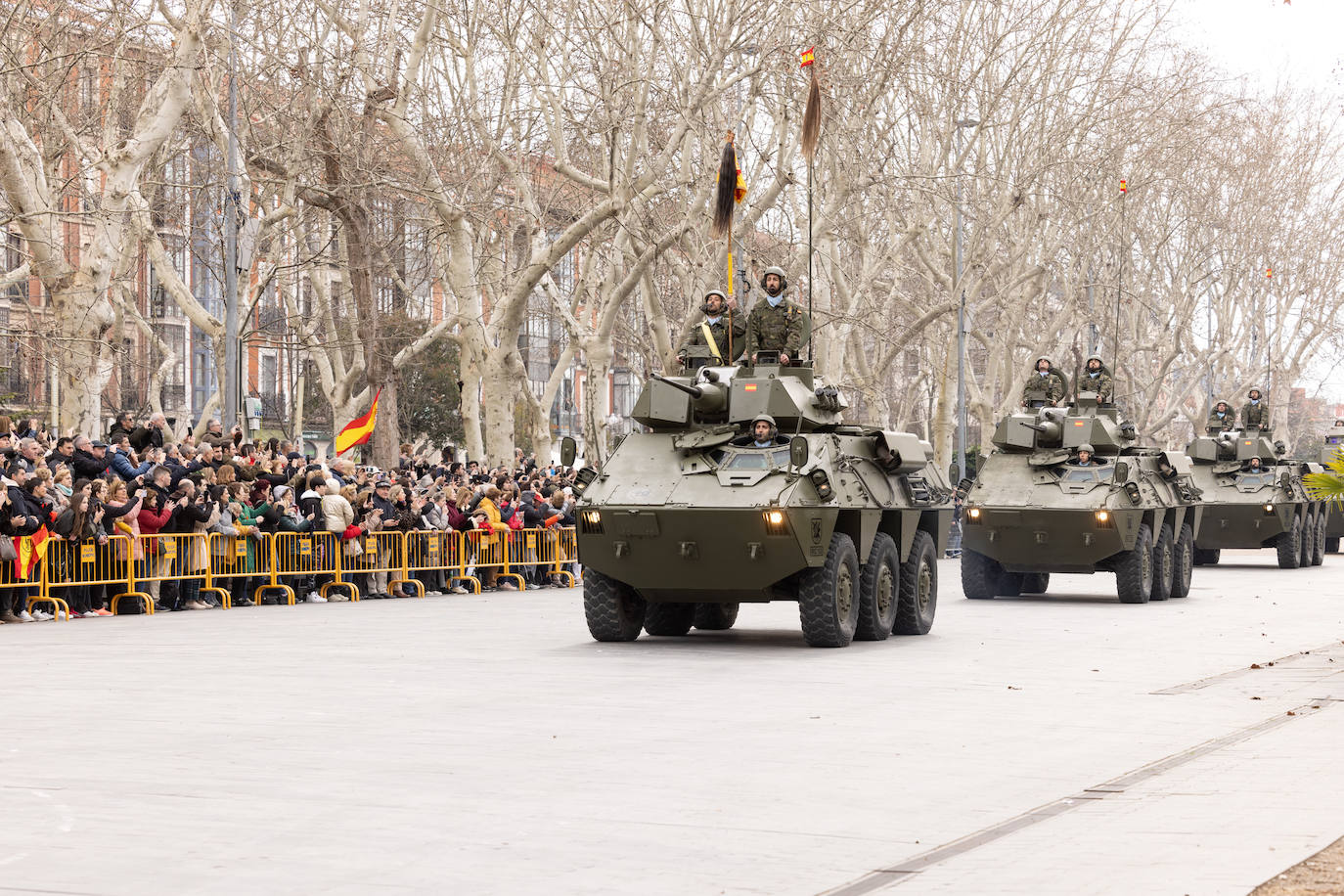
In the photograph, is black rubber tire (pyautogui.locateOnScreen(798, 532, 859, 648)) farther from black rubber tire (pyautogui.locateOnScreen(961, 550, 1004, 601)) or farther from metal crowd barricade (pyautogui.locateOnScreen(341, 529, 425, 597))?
metal crowd barricade (pyautogui.locateOnScreen(341, 529, 425, 597))

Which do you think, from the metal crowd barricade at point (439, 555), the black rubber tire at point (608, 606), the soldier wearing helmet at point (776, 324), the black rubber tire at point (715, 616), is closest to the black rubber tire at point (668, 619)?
the black rubber tire at point (715, 616)

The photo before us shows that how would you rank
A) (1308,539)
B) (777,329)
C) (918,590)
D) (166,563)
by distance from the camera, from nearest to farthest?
(777,329) < (918,590) < (166,563) < (1308,539)

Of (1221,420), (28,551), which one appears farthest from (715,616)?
(1221,420)

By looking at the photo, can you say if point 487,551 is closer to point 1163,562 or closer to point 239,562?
point 239,562

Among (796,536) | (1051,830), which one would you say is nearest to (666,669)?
(796,536)

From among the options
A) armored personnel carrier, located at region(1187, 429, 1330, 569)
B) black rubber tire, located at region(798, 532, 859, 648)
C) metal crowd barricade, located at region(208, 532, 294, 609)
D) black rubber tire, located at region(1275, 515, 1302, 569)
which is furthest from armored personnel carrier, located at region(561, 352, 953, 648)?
black rubber tire, located at region(1275, 515, 1302, 569)

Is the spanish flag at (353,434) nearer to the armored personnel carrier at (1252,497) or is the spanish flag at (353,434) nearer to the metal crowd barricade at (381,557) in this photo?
the metal crowd barricade at (381,557)

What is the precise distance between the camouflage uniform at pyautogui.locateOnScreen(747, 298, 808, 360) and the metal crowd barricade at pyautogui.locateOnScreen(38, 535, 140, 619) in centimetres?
756

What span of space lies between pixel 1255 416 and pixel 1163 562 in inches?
487

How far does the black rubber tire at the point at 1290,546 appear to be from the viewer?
118 feet

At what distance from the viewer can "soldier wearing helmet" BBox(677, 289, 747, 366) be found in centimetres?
1953

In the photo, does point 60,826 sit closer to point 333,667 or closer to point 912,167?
point 333,667

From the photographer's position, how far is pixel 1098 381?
90.4 feet

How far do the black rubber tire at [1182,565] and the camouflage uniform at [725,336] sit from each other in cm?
1013
